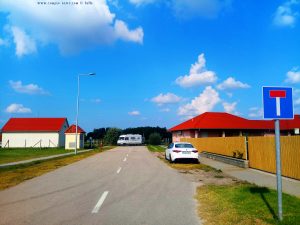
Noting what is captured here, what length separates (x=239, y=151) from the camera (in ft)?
A: 64.3

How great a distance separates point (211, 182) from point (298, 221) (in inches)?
253

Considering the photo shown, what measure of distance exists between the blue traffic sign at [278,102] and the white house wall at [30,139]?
58008 millimetres

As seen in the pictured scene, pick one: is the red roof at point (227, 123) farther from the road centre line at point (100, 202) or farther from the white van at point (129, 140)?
the road centre line at point (100, 202)

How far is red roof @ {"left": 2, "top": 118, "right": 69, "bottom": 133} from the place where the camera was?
61.2m

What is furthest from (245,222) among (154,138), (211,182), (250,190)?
(154,138)

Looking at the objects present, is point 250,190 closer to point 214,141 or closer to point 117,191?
point 117,191

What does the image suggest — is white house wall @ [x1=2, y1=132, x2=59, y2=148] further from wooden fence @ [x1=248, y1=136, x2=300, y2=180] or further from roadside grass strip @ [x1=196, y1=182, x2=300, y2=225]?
roadside grass strip @ [x1=196, y1=182, x2=300, y2=225]

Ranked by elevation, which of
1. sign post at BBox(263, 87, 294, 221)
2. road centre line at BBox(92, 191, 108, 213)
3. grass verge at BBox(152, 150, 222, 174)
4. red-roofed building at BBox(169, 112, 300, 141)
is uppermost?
red-roofed building at BBox(169, 112, 300, 141)

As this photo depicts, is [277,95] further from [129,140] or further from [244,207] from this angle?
[129,140]

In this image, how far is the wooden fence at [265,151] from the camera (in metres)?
12.5

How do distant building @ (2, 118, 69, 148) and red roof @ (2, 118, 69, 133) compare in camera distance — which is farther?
red roof @ (2, 118, 69, 133)

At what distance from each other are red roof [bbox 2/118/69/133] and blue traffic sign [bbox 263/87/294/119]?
5796 centimetres

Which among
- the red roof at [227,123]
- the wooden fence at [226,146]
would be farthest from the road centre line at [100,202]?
the red roof at [227,123]

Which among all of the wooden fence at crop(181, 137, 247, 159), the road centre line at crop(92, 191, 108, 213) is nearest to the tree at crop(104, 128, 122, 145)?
the wooden fence at crop(181, 137, 247, 159)
